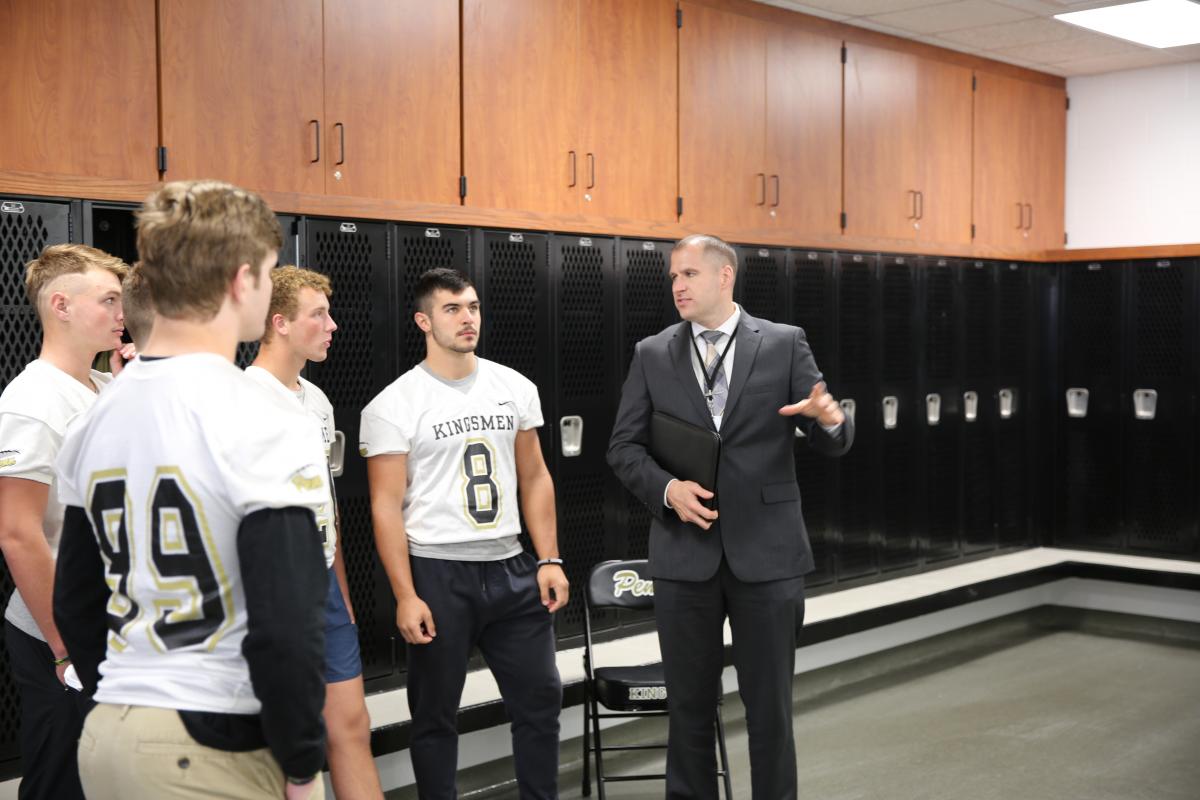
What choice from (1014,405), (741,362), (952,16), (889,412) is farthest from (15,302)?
(1014,405)

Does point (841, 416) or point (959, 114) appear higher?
point (959, 114)

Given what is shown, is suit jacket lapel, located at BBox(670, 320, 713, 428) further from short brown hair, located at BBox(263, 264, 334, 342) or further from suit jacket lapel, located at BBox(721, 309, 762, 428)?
short brown hair, located at BBox(263, 264, 334, 342)

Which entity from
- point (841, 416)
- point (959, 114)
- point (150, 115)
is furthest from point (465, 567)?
point (959, 114)

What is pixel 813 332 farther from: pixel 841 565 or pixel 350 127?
pixel 350 127

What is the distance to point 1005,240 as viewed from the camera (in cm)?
674

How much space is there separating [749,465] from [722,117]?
261 centimetres

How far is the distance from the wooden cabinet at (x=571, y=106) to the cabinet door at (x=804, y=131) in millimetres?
672

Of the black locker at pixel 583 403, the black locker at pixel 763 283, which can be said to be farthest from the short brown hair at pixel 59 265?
the black locker at pixel 763 283

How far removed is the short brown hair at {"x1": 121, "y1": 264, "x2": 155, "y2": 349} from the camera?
2.34 metres

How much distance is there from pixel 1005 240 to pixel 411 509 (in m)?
4.73

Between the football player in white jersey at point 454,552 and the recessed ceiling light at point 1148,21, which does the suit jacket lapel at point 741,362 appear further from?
the recessed ceiling light at point 1148,21

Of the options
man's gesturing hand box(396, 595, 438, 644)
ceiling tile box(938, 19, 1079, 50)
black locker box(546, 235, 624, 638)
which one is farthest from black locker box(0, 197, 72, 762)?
ceiling tile box(938, 19, 1079, 50)

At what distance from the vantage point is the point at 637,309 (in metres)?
4.86

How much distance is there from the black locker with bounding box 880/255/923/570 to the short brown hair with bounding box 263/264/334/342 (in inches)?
143
